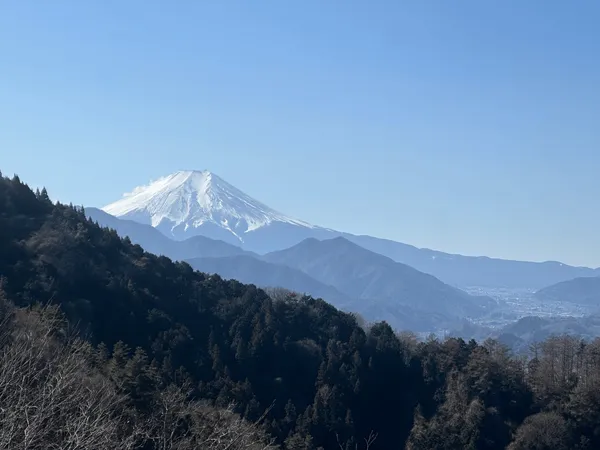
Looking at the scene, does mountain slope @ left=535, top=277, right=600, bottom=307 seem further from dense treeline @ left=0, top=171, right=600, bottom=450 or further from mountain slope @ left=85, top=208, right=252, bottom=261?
dense treeline @ left=0, top=171, right=600, bottom=450

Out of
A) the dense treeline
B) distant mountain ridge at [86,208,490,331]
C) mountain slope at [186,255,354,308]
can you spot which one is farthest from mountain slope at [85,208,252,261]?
the dense treeline

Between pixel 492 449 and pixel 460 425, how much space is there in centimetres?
136

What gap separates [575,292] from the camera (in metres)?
192

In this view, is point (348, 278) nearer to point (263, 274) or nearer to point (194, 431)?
point (263, 274)

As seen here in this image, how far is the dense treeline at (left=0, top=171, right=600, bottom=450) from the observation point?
23.7 metres

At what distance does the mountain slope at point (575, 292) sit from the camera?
18525 cm

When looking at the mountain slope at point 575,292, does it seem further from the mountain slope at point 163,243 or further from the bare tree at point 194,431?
the bare tree at point 194,431

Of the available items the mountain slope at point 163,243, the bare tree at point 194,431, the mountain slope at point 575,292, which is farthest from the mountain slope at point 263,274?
the bare tree at point 194,431

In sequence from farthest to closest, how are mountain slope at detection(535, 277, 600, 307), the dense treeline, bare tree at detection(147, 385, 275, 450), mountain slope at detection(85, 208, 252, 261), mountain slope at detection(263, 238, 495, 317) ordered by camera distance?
mountain slope at detection(535, 277, 600, 307)
mountain slope at detection(85, 208, 252, 261)
mountain slope at detection(263, 238, 495, 317)
the dense treeline
bare tree at detection(147, 385, 275, 450)

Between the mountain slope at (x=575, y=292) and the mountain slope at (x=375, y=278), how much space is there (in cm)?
2918

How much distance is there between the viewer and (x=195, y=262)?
144250mm

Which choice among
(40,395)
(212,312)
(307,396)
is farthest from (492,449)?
(40,395)

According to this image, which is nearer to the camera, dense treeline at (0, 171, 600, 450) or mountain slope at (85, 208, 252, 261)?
dense treeline at (0, 171, 600, 450)

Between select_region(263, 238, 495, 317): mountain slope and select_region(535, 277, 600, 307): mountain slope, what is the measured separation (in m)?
29.2
